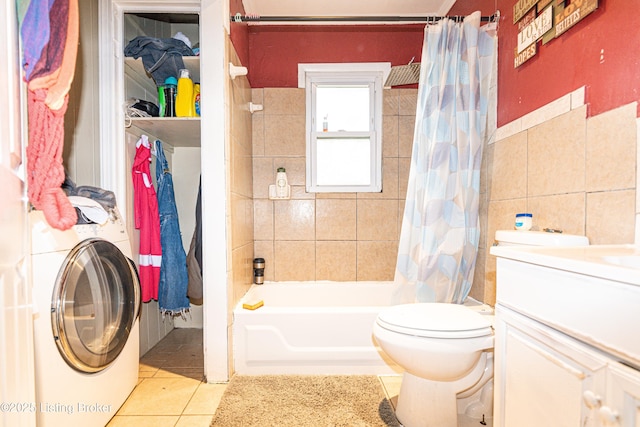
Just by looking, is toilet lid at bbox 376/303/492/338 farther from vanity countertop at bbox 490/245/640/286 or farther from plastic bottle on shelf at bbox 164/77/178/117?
plastic bottle on shelf at bbox 164/77/178/117

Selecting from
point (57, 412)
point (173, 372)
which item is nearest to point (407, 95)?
point (173, 372)

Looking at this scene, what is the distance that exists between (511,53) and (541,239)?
3.42ft

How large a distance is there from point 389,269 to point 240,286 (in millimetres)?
1170

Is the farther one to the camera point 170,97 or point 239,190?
point 239,190

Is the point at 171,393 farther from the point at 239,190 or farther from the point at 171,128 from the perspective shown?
the point at 171,128

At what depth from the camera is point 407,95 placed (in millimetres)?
2543

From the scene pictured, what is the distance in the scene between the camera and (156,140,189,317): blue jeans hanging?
2.11 meters

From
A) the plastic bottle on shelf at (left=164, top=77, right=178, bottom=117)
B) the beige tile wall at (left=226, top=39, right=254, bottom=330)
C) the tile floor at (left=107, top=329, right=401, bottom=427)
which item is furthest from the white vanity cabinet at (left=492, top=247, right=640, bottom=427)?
the plastic bottle on shelf at (left=164, top=77, right=178, bottom=117)

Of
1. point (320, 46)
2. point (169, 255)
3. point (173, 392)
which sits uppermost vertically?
point (320, 46)

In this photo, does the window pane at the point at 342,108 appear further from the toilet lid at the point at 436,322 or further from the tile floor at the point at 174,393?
the tile floor at the point at 174,393

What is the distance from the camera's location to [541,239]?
1202 mm

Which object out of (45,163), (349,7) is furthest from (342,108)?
(45,163)

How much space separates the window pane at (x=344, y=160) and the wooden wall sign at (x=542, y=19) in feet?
4.05

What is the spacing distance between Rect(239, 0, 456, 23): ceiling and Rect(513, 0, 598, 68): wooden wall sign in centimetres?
94
